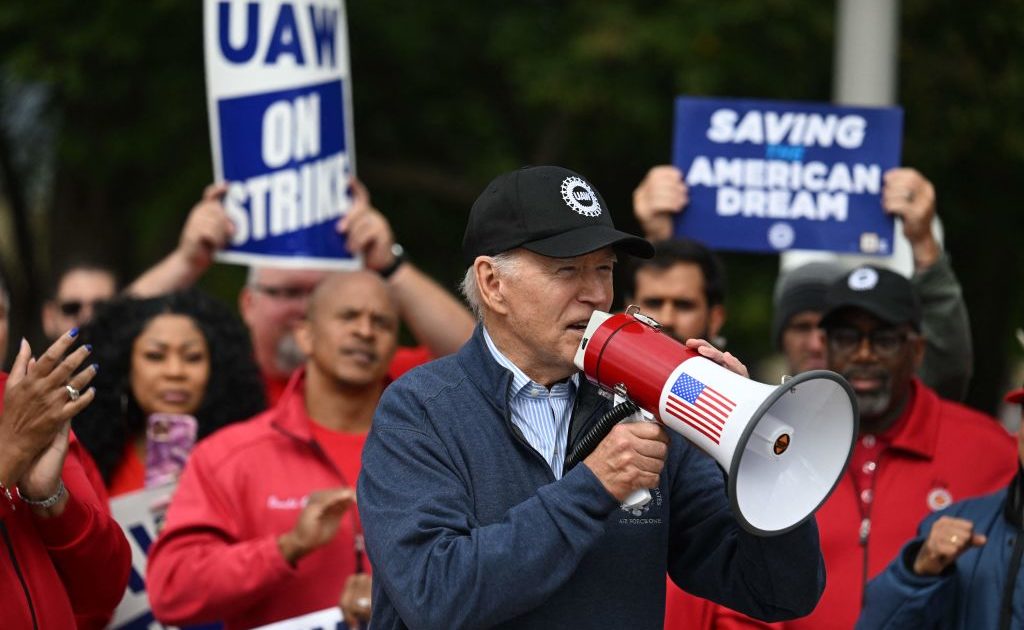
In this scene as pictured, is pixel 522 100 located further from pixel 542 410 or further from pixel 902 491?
pixel 542 410

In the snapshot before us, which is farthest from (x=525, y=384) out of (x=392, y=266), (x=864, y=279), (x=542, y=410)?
(x=392, y=266)

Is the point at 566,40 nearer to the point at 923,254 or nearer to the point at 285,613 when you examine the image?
the point at 923,254

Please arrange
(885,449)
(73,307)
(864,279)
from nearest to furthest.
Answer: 1. (885,449)
2. (864,279)
3. (73,307)

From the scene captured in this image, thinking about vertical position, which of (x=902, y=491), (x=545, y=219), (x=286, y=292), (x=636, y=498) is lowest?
(x=902, y=491)

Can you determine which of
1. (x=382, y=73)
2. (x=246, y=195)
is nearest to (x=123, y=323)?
(x=246, y=195)

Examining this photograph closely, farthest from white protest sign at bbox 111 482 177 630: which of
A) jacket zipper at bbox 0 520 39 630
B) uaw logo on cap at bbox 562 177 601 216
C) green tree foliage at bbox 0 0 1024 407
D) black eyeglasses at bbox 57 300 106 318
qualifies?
green tree foliage at bbox 0 0 1024 407

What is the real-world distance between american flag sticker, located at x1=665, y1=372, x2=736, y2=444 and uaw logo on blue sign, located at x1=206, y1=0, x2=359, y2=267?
3392 millimetres

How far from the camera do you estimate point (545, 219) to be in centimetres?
324

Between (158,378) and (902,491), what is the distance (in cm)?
266

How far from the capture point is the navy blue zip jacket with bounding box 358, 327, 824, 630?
299cm

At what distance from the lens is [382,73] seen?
1107 centimetres

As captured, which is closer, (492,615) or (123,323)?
(492,615)

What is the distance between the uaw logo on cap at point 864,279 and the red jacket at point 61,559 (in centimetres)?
254

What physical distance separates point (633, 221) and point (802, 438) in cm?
823
